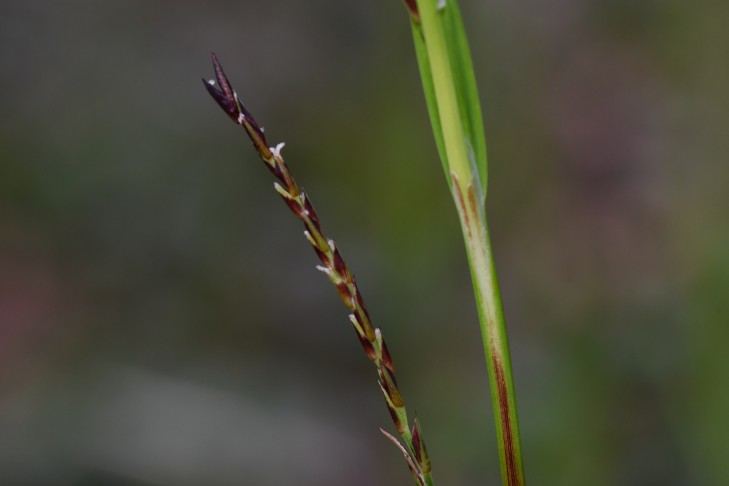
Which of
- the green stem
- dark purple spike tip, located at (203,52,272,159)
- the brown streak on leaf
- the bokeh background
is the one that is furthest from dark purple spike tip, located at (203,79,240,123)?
the bokeh background

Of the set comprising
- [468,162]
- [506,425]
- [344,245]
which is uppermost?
[344,245]

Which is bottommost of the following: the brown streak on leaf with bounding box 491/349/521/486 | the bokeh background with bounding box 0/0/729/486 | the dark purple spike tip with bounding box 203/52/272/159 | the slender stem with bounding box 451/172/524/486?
the brown streak on leaf with bounding box 491/349/521/486

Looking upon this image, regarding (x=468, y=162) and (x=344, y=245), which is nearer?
(x=468, y=162)

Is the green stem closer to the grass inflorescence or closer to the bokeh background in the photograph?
the grass inflorescence

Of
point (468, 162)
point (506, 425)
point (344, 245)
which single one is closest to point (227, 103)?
point (468, 162)

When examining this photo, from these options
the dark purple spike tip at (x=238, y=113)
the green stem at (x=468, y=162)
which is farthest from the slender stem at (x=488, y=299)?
the dark purple spike tip at (x=238, y=113)

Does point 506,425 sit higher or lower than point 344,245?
lower

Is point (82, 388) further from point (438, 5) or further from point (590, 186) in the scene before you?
point (438, 5)

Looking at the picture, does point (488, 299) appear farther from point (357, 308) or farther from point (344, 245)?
point (344, 245)
